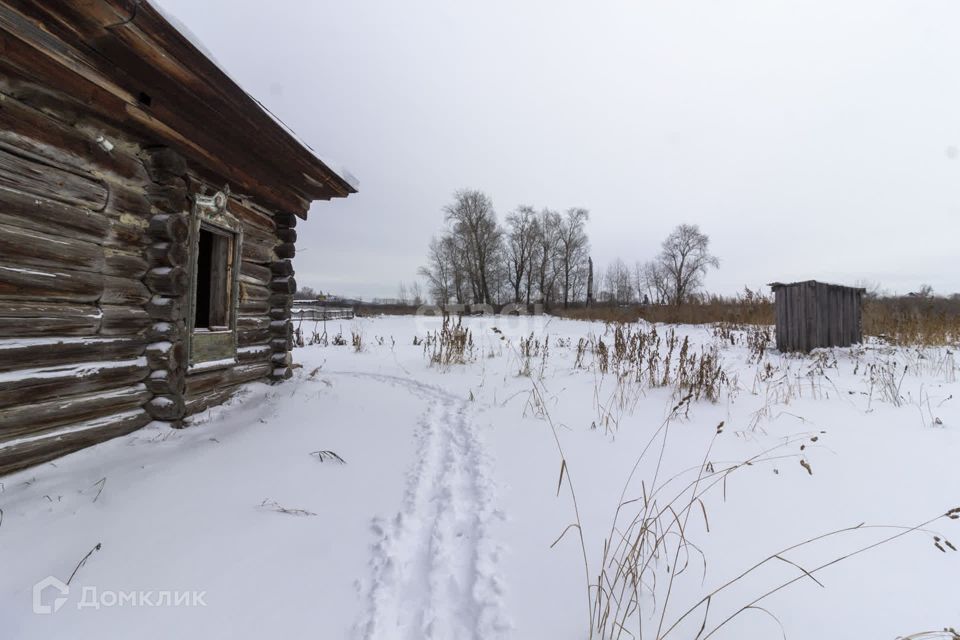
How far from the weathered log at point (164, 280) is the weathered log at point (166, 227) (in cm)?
26

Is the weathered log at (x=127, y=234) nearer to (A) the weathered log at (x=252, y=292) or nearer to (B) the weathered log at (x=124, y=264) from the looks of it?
(B) the weathered log at (x=124, y=264)

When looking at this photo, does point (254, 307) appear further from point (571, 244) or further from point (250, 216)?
point (571, 244)

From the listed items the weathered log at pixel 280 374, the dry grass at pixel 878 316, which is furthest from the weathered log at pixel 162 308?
the dry grass at pixel 878 316

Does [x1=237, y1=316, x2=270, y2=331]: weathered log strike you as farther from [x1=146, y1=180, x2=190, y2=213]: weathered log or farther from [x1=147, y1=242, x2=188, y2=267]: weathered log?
[x1=146, y1=180, x2=190, y2=213]: weathered log

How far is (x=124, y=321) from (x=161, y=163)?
4.44ft

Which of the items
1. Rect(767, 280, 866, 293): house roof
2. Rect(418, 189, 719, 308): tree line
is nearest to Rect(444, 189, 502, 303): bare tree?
Rect(418, 189, 719, 308): tree line

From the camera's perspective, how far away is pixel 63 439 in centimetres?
249

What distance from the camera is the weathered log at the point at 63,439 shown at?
2217mm

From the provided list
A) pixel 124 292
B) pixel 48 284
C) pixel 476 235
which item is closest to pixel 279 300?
pixel 124 292

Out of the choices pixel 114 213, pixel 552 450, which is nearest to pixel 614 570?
pixel 552 450

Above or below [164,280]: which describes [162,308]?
below

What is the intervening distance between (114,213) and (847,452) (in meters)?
5.76

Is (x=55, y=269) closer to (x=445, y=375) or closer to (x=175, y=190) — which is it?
(x=175, y=190)

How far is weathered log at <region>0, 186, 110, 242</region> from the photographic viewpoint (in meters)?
2.25
